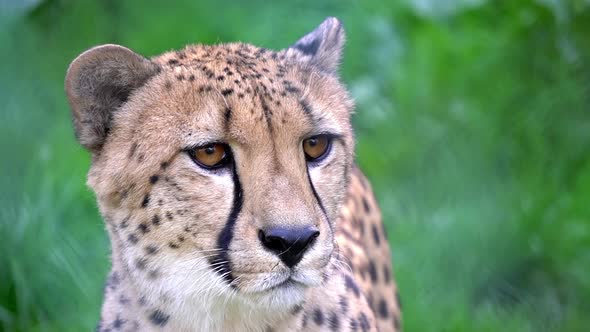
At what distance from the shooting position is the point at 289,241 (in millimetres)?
1979

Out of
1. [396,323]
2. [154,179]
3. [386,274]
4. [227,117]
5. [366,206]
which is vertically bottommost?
[396,323]

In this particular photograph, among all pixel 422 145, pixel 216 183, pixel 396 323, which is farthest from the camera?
pixel 422 145

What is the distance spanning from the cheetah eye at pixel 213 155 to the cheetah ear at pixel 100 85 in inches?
10.9

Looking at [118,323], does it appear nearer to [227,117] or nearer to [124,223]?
[124,223]

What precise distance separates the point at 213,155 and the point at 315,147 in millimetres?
238

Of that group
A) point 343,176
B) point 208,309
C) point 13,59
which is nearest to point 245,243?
point 208,309

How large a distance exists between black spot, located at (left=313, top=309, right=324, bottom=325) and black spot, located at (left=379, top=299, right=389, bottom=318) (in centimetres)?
70

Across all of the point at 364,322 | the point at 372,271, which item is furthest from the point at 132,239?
the point at 372,271

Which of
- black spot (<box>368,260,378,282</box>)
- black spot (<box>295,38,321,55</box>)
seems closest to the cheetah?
black spot (<box>295,38,321,55</box>)

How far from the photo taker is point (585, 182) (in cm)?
423

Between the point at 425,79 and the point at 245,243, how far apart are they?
2.82m

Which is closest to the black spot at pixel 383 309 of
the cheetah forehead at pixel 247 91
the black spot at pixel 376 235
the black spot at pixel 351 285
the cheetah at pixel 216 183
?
the black spot at pixel 376 235

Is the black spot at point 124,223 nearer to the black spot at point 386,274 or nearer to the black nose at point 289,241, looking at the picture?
the black nose at point 289,241

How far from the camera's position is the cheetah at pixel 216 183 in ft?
6.76
